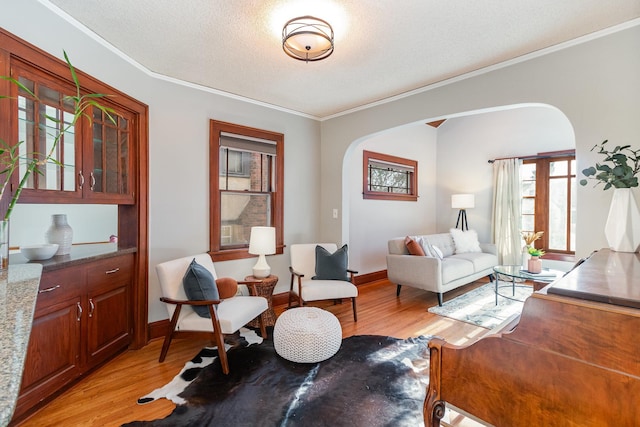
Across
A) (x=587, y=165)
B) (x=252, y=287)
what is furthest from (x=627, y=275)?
(x=252, y=287)

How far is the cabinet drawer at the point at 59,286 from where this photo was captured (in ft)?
6.11

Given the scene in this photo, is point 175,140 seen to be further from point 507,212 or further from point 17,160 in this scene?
point 507,212

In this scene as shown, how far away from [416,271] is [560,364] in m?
3.26

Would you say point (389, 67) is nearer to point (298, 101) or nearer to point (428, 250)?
point (298, 101)

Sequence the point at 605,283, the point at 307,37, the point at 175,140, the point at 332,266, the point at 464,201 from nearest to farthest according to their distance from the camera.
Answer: the point at 605,283 < the point at 307,37 < the point at 175,140 < the point at 332,266 < the point at 464,201

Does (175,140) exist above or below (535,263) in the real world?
above

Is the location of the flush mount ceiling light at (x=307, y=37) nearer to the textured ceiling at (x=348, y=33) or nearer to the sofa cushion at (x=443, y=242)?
the textured ceiling at (x=348, y=33)

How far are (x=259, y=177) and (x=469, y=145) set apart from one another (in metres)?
4.40

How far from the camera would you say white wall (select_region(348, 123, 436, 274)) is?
4.91 meters

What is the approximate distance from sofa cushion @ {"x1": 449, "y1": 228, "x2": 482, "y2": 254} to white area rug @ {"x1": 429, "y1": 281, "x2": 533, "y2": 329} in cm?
72

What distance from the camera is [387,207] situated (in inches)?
216

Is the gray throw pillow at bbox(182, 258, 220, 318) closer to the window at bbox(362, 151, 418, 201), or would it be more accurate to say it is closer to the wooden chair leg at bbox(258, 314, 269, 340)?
the wooden chair leg at bbox(258, 314, 269, 340)

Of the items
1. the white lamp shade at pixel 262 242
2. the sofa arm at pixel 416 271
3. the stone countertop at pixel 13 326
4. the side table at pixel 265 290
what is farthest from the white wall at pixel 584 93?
the stone countertop at pixel 13 326

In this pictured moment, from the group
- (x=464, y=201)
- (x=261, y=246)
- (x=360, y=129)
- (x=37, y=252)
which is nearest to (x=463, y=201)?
(x=464, y=201)
